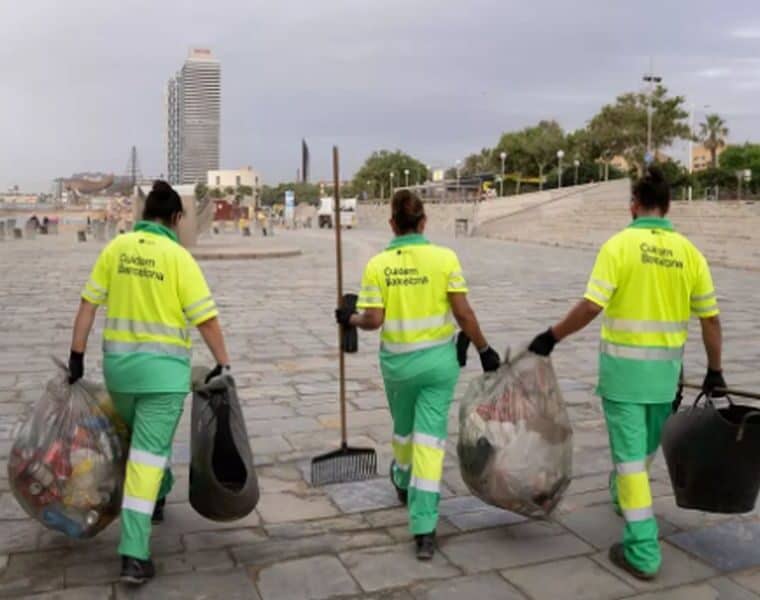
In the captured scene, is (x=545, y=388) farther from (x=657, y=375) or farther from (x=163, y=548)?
(x=163, y=548)

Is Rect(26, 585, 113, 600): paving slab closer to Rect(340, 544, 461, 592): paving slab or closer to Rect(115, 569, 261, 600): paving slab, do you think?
Rect(115, 569, 261, 600): paving slab

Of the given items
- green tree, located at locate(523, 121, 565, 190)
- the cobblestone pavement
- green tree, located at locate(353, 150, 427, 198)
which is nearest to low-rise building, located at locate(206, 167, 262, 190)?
green tree, located at locate(353, 150, 427, 198)

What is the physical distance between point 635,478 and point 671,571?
0.43 m

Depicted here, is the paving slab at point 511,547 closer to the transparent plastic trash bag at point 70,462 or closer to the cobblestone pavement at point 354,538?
the cobblestone pavement at point 354,538

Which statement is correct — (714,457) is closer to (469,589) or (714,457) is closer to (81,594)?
(469,589)

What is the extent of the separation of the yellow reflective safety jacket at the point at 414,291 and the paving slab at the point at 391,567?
0.89 m

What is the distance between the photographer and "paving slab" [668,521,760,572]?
11.9 feet

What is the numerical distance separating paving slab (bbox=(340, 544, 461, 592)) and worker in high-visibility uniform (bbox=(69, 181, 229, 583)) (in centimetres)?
86

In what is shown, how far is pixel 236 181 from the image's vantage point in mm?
142250

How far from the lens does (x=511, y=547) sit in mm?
3762

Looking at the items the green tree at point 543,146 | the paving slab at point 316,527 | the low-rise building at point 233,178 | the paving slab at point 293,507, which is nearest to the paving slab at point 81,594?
the paving slab at point 316,527

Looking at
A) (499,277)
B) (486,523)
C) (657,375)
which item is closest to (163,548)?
(486,523)

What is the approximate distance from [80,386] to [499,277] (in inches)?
574

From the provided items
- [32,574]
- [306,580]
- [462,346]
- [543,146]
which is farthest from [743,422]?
[543,146]
